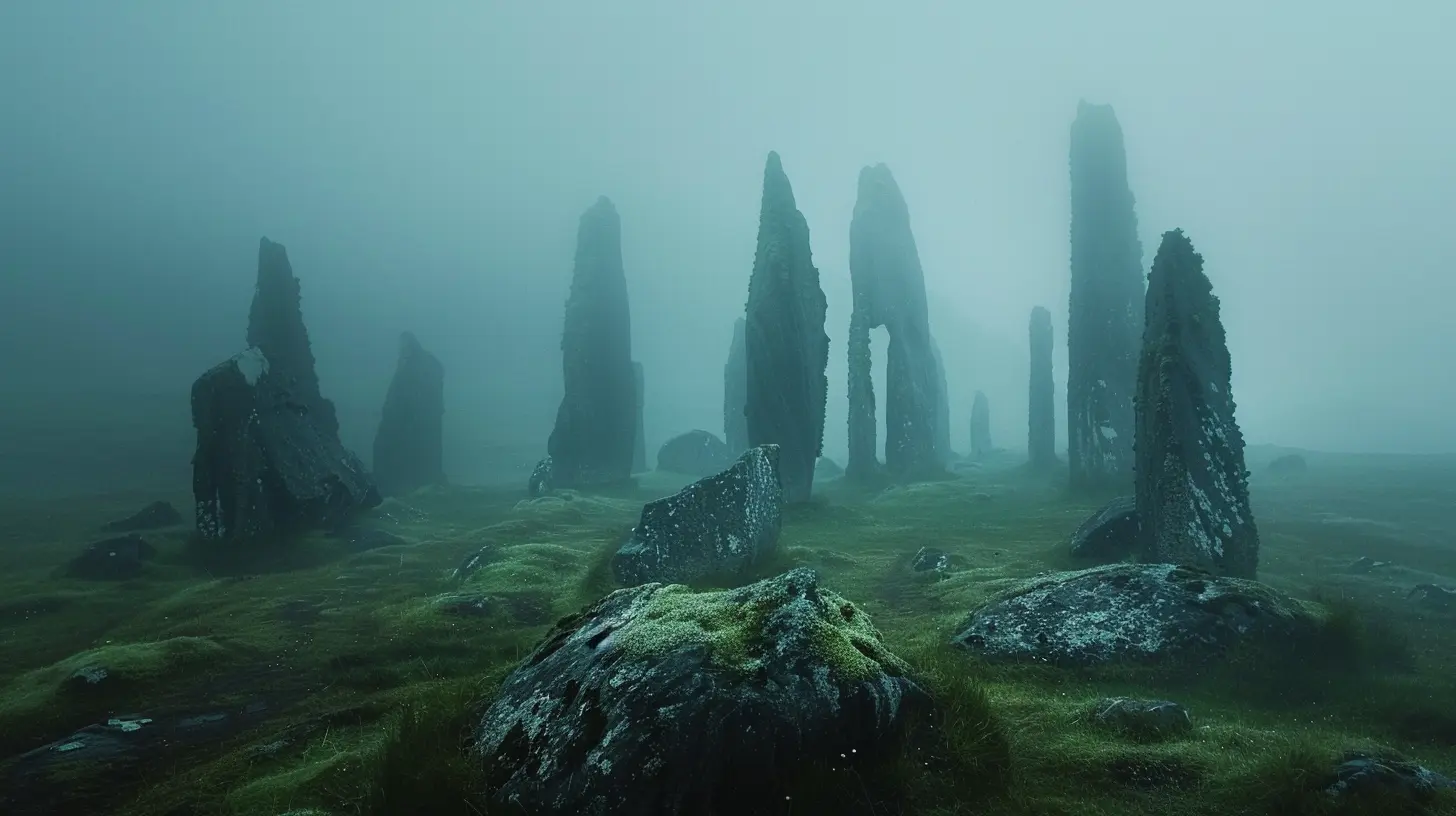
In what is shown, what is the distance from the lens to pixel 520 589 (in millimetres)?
16438

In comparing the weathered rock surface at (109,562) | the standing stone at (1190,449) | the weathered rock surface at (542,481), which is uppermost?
the standing stone at (1190,449)

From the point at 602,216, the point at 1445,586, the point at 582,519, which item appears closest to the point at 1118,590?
the point at 1445,586

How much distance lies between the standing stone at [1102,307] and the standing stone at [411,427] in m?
34.6

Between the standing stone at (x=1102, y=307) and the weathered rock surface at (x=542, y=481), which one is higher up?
the standing stone at (x=1102, y=307)

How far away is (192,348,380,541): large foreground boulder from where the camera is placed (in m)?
22.3

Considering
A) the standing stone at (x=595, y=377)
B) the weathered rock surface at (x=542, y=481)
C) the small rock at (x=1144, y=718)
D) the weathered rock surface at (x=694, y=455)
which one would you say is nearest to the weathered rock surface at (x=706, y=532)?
the small rock at (x=1144, y=718)

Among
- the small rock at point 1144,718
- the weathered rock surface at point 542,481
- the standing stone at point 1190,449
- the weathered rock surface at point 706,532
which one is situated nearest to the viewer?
the small rock at point 1144,718

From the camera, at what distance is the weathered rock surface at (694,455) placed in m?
51.0

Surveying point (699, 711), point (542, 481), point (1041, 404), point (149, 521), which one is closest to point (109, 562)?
point (149, 521)

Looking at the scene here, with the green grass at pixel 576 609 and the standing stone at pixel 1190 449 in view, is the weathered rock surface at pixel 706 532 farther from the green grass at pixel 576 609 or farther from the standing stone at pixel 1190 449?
the standing stone at pixel 1190 449

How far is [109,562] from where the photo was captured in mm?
19016

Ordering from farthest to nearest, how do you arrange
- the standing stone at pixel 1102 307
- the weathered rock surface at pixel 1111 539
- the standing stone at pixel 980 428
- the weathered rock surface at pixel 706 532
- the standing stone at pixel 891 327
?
the standing stone at pixel 980 428, the standing stone at pixel 891 327, the standing stone at pixel 1102 307, the weathered rock surface at pixel 1111 539, the weathered rock surface at pixel 706 532

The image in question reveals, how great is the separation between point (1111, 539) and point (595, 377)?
30752 mm

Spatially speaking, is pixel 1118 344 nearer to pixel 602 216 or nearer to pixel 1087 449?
pixel 1087 449
